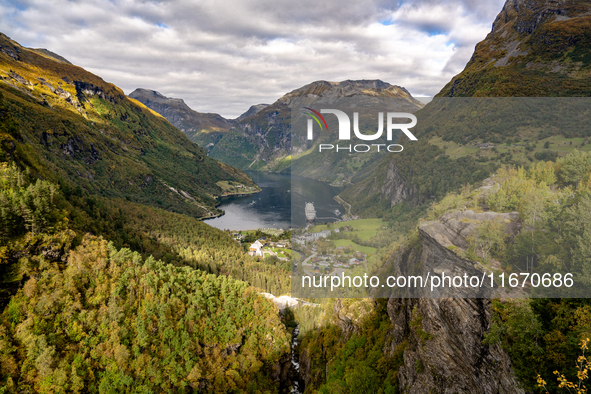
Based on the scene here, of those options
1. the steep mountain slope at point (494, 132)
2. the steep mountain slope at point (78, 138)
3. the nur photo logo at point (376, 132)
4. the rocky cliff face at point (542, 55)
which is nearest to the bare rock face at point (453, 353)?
the steep mountain slope at point (494, 132)

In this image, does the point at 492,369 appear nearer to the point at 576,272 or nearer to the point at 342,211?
the point at 576,272

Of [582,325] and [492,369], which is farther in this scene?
[492,369]

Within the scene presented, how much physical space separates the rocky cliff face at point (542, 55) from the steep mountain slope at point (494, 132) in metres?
0.09

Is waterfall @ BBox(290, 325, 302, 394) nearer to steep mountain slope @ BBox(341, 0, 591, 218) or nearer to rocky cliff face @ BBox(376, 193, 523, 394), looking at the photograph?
rocky cliff face @ BBox(376, 193, 523, 394)

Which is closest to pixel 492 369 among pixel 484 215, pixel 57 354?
pixel 484 215

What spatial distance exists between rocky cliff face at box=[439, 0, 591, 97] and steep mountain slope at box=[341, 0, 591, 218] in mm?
94

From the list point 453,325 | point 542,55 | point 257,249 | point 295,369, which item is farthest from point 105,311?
point 542,55

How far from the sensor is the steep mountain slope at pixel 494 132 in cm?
1429

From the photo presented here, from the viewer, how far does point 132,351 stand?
38750 mm

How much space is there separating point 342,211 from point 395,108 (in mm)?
8570

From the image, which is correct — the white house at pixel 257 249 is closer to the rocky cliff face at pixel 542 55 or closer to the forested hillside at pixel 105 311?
the forested hillside at pixel 105 311

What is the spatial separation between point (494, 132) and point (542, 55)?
19.6 metres

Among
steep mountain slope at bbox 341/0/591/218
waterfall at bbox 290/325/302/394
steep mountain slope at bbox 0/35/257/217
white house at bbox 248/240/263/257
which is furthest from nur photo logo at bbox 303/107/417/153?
steep mountain slope at bbox 0/35/257/217

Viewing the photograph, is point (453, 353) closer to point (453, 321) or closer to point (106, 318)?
point (453, 321)
